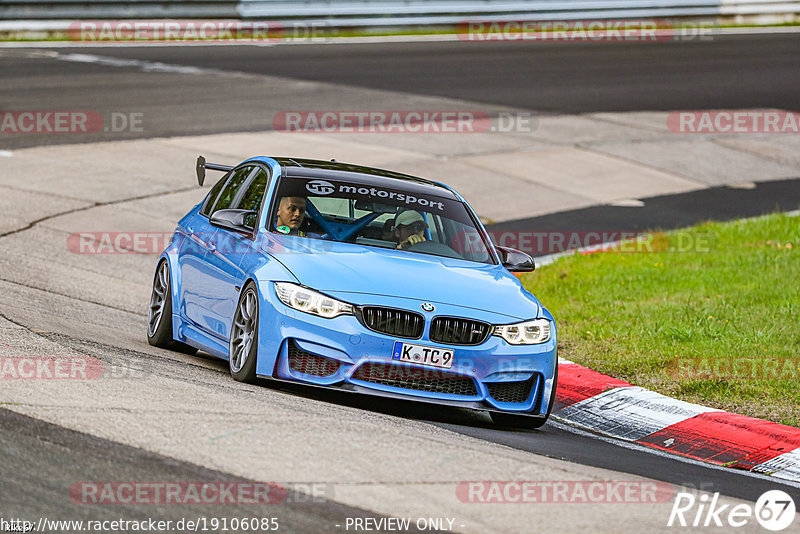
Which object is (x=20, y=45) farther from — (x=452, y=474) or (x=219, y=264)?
(x=452, y=474)

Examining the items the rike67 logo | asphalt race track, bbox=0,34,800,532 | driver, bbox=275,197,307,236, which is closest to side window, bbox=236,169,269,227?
driver, bbox=275,197,307,236

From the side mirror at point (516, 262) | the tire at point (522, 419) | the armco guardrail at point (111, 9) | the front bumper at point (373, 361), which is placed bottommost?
the tire at point (522, 419)

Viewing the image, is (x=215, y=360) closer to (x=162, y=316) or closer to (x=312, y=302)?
(x=162, y=316)

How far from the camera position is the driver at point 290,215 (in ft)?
29.0

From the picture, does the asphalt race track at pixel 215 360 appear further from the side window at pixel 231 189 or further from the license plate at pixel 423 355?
the side window at pixel 231 189

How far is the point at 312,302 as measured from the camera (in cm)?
771

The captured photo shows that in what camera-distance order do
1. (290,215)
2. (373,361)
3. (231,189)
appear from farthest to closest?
(231,189)
(290,215)
(373,361)

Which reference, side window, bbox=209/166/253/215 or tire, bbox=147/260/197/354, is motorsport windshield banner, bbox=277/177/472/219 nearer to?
side window, bbox=209/166/253/215

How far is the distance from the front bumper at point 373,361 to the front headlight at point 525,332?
5 cm

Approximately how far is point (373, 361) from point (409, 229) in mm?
1664

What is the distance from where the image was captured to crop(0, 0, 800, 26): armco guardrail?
29.8m

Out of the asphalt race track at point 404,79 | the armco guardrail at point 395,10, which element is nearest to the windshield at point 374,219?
the asphalt race track at point 404,79

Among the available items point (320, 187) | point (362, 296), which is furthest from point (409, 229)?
point (362, 296)

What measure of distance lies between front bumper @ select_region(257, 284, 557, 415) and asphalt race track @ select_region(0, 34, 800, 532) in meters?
0.20
